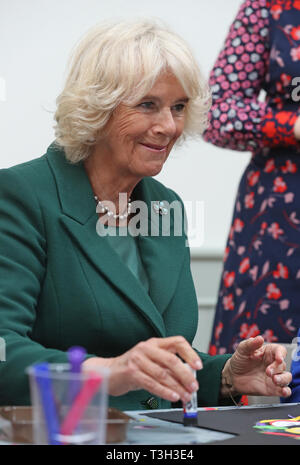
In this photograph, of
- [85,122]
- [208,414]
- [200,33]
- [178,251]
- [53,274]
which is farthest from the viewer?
[200,33]

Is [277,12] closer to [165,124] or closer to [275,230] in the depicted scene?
[275,230]

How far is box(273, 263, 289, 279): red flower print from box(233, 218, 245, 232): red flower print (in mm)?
173

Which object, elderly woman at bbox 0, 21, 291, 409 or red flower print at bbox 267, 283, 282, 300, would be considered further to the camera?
red flower print at bbox 267, 283, 282, 300

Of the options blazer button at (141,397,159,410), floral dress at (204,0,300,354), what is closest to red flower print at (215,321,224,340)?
floral dress at (204,0,300,354)

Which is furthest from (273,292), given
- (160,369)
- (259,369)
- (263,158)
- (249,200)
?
(160,369)

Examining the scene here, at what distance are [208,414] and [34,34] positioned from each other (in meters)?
2.27

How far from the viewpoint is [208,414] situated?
4.38ft

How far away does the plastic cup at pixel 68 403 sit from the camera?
34.6 inches

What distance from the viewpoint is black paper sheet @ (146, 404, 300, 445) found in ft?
3.69

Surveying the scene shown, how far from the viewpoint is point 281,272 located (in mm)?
2223

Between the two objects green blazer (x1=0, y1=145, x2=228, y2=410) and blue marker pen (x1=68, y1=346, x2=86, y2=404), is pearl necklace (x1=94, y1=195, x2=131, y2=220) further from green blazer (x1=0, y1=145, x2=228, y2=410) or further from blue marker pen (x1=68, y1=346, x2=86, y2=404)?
blue marker pen (x1=68, y1=346, x2=86, y2=404)

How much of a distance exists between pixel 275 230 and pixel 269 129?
0.28m

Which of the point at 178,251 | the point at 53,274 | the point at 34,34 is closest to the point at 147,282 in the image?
the point at 178,251

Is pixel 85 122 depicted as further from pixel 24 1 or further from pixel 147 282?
pixel 24 1
